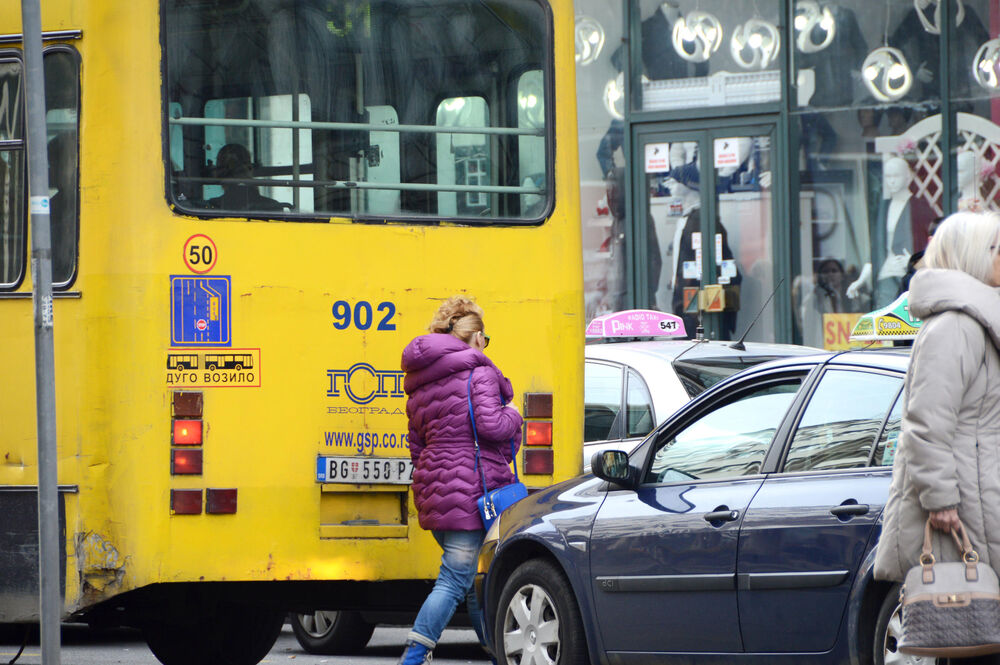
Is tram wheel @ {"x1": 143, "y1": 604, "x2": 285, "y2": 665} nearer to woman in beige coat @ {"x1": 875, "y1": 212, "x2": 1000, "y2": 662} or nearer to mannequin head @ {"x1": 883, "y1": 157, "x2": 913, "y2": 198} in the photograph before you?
woman in beige coat @ {"x1": 875, "y1": 212, "x2": 1000, "y2": 662}

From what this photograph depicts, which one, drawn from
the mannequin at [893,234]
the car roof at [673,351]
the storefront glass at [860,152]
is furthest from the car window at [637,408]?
the mannequin at [893,234]

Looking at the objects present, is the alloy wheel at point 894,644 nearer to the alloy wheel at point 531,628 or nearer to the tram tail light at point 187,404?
the alloy wheel at point 531,628

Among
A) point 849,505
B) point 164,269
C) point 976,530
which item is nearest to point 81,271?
point 164,269

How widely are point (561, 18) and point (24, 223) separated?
2.60 metres

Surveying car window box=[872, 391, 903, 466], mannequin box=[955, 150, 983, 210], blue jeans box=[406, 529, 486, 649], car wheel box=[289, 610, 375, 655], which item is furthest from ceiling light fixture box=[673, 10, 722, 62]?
car window box=[872, 391, 903, 466]

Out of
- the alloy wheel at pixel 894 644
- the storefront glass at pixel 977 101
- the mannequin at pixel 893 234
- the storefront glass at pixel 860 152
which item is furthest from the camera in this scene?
the mannequin at pixel 893 234

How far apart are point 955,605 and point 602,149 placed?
1400 cm

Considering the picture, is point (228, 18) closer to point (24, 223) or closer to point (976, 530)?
point (24, 223)

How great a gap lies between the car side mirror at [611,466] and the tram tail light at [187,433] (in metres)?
1.71

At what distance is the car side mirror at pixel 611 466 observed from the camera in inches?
272

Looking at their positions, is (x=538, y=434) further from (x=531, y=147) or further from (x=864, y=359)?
(x=864, y=359)

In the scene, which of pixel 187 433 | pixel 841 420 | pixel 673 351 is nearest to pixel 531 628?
pixel 187 433

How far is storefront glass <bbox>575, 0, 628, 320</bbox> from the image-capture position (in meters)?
18.1

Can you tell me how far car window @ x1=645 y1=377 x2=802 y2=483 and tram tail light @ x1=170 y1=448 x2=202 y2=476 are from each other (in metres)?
1.93
